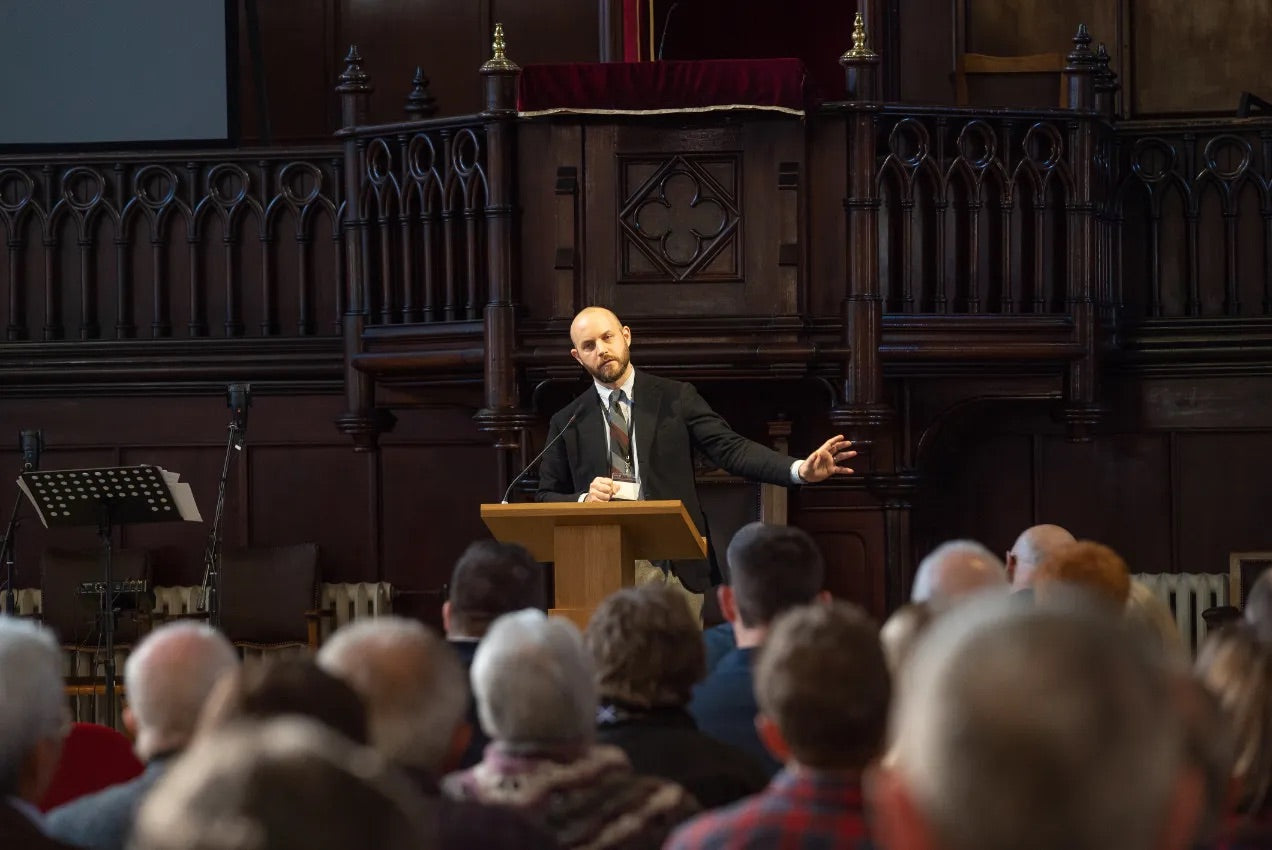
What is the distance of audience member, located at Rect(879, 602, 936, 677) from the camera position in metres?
3.27

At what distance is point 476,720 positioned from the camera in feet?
13.7

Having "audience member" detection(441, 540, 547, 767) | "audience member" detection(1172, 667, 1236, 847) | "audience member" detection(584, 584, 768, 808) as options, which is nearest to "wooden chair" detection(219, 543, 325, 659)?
"audience member" detection(441, 540, 547, 767)

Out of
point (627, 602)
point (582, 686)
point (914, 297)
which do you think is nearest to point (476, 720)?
point (627, 602)

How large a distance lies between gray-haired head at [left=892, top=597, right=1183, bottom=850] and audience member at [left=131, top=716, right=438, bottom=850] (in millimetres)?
428

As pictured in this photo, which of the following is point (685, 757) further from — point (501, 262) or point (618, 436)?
point (501, 262)

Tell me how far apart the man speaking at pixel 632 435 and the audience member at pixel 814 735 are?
4.13 m

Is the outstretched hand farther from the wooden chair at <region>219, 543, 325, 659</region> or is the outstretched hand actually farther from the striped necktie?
the wooden chair at <region>219, 543, 325, 659</region>

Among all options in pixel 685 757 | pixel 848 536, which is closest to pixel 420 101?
pixel 848 536

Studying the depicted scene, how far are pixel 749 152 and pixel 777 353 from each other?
916 mm

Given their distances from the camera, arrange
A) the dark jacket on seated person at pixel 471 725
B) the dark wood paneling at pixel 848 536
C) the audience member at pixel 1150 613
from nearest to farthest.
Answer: the dark jacket on seated person at pixel 471 725 → the audience member at pixel 1150 613 → the dark wood paneling at pixel 848 536

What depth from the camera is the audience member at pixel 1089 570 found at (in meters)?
4.32

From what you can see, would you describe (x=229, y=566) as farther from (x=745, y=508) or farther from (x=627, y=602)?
(x=627, y=602)

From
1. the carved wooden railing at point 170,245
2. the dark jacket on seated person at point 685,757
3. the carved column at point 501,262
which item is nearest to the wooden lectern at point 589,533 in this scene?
the dark jacket on seated person at point 685,757

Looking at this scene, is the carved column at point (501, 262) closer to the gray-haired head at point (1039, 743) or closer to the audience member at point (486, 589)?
the audience member at point (486, 589)
